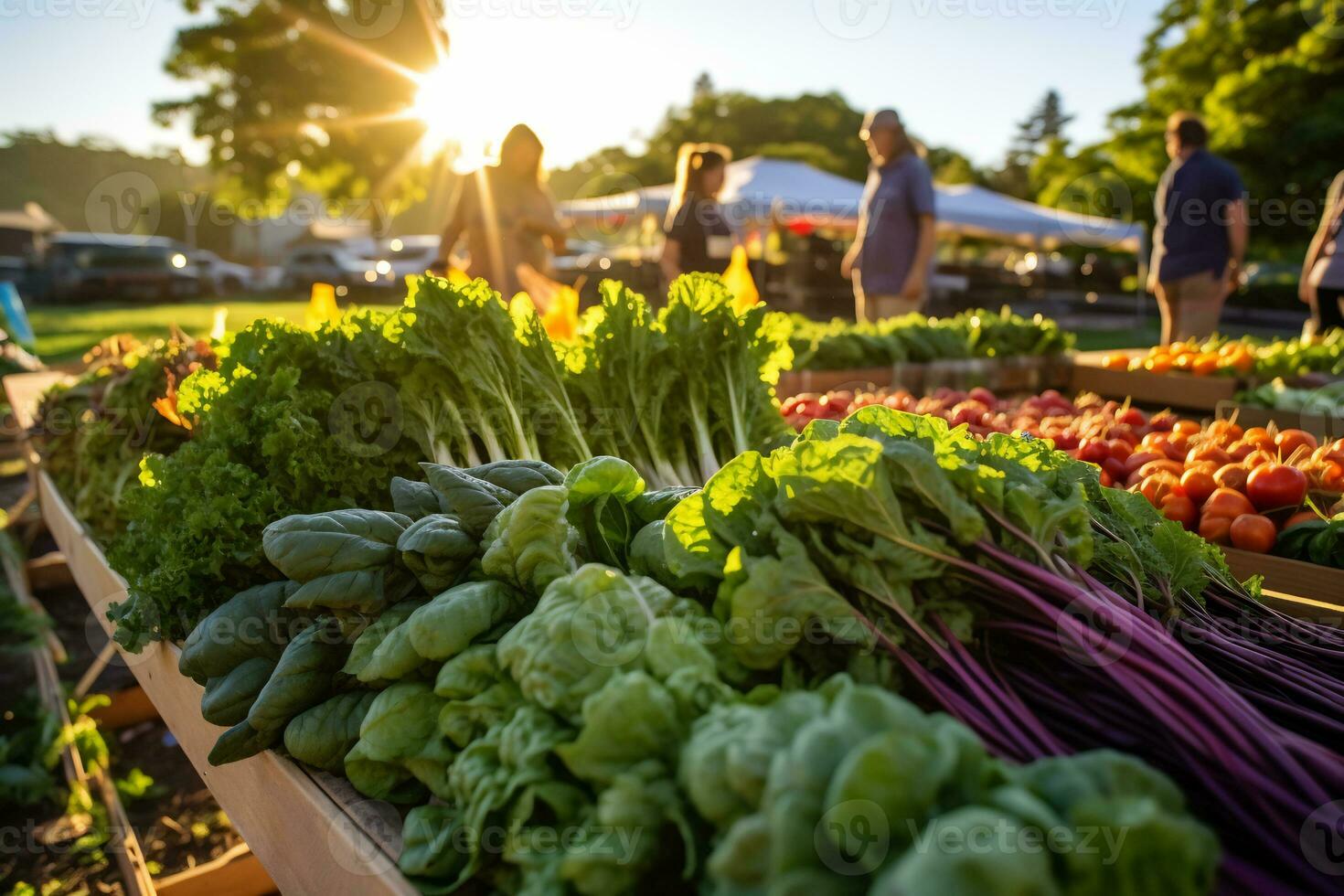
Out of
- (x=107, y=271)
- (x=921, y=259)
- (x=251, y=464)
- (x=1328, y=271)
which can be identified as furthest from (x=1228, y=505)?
(x=107, y=271)

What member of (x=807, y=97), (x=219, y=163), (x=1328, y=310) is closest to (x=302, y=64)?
(x=219, y=163)

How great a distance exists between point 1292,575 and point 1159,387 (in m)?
3.51

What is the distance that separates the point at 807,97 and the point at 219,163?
114 ft

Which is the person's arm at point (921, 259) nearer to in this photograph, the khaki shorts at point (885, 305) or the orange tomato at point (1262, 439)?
the khaki shorts at point (885, 305)

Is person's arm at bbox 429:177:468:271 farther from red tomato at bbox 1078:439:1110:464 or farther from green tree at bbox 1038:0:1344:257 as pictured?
green tree at bbox 1038:0:1344:257

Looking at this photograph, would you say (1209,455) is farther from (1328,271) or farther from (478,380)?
(1328,271)

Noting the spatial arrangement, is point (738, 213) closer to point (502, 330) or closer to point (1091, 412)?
point (1091, 412)

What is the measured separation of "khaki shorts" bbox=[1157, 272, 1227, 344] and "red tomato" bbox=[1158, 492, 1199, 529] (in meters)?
5.09

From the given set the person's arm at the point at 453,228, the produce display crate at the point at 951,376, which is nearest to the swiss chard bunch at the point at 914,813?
the produce display crate at the point at 951,376

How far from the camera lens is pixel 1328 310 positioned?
743 centimetres

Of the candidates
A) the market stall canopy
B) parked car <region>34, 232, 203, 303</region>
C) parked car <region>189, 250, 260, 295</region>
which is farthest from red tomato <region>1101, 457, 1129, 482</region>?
parked car <region>189, 250, 260, 295</region>

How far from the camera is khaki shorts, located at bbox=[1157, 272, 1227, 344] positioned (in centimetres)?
721

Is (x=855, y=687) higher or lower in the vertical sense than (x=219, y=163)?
lower

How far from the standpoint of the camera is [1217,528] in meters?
2.82
